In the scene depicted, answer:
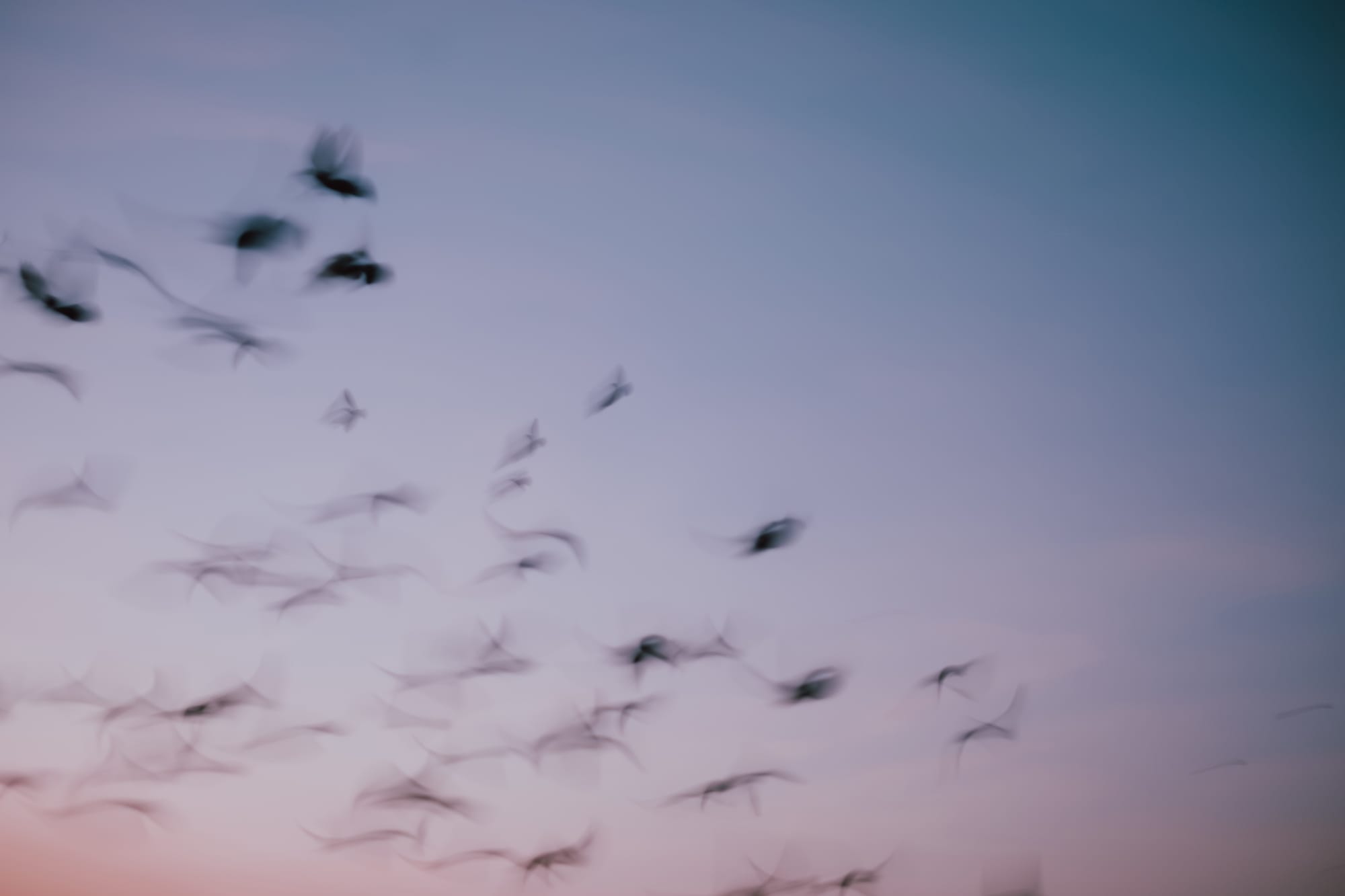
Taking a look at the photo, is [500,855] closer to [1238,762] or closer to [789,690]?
[789,690]

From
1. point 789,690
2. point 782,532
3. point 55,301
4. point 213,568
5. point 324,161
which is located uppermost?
point 324,161

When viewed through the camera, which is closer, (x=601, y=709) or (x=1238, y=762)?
(x=601, y=709)

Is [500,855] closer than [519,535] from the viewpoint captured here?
Yes

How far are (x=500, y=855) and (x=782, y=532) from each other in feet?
6.29

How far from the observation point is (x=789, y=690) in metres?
4.71

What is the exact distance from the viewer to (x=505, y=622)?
4.57 metres

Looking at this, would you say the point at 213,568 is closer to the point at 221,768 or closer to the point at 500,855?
the point at 221,768

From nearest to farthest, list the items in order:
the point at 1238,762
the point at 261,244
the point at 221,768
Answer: the point at 221,768
the point at 261,244
the point at 1238,762

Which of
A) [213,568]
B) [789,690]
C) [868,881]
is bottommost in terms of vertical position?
[868,881]

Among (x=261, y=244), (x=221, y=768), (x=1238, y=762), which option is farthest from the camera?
(x=1238, y=762)

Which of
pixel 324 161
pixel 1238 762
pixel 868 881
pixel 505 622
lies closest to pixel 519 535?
pixel 505 622

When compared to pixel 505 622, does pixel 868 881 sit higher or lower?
lower

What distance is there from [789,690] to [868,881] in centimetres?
89

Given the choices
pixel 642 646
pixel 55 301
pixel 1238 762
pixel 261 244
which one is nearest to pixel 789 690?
pixel 642 646
